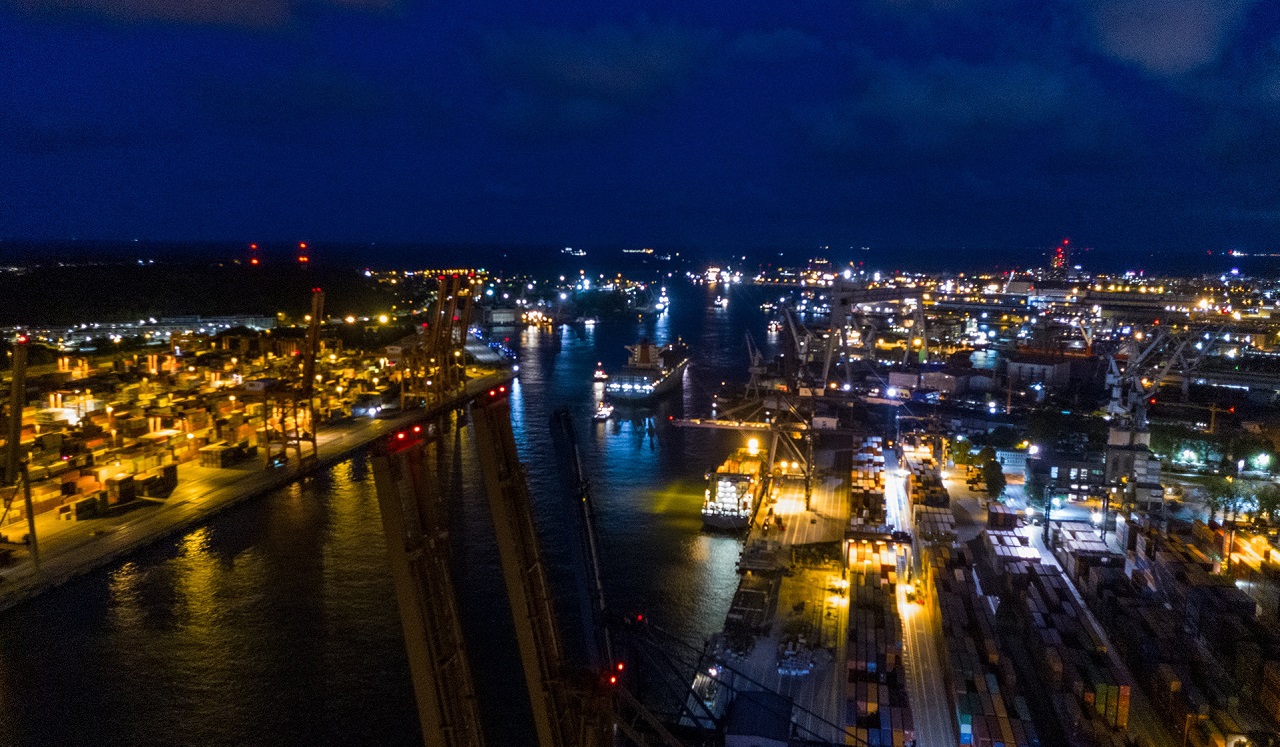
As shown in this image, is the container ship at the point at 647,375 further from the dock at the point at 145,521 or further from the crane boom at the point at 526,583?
the crane boom at the point at 526,583

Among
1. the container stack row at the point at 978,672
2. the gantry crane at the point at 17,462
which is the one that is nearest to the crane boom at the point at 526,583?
the container stack row at the point at 978,672

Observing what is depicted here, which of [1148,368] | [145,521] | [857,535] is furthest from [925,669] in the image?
[1148,368]

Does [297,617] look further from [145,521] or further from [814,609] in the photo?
[814,609]

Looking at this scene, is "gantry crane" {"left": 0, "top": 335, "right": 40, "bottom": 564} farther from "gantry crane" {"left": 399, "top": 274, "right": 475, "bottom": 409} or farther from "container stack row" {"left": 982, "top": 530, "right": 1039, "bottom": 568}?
"container stack row" {"left": 982, "top": 530, "right": 1039, "bottom": 568}

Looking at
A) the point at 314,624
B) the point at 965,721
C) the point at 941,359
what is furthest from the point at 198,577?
the point at 941,359

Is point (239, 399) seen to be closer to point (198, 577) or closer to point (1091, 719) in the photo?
point (198, 577)

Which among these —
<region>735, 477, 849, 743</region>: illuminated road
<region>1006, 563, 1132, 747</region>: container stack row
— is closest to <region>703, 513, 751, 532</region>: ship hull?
<region>735, 477, 849, 743</region>: illuminated road
